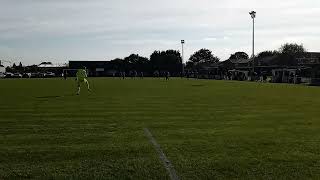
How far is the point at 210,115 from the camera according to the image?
1833 cm

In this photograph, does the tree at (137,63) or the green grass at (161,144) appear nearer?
the green grass at (161,144)

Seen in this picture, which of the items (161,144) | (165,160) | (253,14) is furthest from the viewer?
(253,14)

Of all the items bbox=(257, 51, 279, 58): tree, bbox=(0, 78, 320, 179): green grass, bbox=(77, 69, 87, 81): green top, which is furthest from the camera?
bbox=(257, 51, 279, 58): tree

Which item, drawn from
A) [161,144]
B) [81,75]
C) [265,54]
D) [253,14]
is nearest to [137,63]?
[265,54]

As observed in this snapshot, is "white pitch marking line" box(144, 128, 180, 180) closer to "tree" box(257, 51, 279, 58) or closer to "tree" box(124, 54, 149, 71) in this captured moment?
"tree" box(124, 54, 149, 71)

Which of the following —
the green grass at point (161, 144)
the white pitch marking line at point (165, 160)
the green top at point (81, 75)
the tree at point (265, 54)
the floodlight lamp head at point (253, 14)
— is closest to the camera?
the white pitch marking line at point (165, 160)

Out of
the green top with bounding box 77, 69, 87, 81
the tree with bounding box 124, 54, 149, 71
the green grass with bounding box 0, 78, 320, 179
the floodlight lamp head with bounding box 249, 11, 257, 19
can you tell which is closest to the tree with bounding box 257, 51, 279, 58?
the tree with bounding box 124, 54, 149, 71

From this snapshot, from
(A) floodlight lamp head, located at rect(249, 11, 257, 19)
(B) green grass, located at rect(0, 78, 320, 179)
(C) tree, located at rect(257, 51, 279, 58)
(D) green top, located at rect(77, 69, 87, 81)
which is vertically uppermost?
(A) floodlight lamp head, located at rect(249, 11, 257, 19)

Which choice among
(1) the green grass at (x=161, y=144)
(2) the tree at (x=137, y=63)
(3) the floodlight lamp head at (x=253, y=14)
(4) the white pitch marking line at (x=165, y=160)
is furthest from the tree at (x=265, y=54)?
(4) the white pitch marking line at (x=165, y=160)

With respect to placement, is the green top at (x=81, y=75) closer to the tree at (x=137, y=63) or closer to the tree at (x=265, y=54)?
the tree at (x=137, y=63)

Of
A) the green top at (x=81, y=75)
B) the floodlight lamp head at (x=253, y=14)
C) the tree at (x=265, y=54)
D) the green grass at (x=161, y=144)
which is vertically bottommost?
the green grass at (x=161, y=144)

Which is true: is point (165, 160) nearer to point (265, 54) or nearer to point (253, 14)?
point (253, 14)

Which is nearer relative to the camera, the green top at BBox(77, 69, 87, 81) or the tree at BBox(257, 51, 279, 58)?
the green top at BBox(77, 69, 87, 81)

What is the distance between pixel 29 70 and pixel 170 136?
526ft
